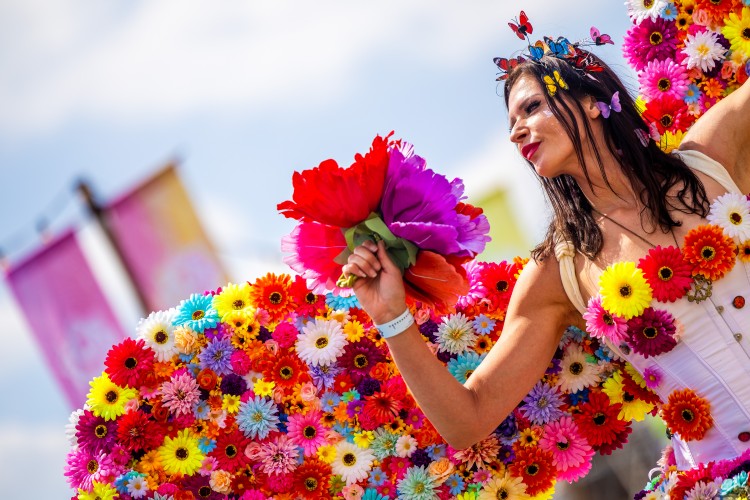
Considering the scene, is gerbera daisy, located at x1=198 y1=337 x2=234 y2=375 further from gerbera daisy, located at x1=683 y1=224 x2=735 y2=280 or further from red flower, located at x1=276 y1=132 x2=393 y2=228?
gerbera daisy, located at x1=683 y1=224 x2=735 y2=280

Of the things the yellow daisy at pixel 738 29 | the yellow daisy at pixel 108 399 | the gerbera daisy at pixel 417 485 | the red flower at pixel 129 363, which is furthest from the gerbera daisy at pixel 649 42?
the yellow daisy at pixel 108 399

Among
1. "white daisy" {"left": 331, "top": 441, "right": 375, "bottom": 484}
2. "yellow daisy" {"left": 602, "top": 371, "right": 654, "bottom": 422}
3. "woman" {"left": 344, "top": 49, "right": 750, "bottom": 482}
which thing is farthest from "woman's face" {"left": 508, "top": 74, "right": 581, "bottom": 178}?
"white daisy" {"left": 331, "top": 441, "right": 375, "bottom": 484}

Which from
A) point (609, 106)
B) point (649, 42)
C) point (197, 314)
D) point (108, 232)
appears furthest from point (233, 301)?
point (108, 232)

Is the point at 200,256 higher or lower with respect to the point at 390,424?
higher

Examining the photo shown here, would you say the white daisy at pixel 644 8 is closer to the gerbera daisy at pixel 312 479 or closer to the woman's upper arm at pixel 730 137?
the woman's upper arm at pixel 730 137

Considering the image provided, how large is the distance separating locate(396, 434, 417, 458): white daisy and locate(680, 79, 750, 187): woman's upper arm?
1.36 m

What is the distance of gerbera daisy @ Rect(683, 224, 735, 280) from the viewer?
2842 millimetres

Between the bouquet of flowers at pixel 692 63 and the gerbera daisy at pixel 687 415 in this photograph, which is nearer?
the gerbera daisy at pixel 687 415

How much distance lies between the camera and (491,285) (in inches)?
132

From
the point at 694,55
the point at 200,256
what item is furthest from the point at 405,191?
the point at 200,256

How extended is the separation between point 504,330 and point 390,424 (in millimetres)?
543

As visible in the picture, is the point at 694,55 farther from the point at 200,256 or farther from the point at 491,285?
the point at 200,256

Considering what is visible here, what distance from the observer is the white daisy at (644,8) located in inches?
143

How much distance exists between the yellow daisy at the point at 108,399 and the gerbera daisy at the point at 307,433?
1.83 ft
